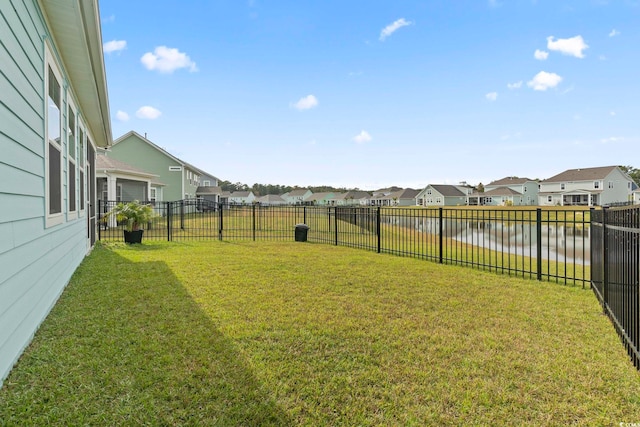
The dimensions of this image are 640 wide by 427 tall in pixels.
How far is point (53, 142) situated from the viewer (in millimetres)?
4180

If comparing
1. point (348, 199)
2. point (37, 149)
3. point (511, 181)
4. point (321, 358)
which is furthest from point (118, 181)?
point (348, 199)

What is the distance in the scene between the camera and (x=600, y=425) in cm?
194

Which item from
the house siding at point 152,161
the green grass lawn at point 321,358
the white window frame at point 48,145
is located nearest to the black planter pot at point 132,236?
the green grass lawn at point 321,358

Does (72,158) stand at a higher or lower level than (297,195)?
lower

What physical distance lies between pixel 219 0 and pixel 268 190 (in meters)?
86.8

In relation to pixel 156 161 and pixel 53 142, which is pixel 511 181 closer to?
pixel 156 161

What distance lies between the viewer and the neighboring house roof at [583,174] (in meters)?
43.8

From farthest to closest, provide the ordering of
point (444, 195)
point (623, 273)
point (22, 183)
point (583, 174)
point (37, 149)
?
point (444, 195) → point (583, 174) → point (37, 149) → point (623, 273) → point (22, 183)

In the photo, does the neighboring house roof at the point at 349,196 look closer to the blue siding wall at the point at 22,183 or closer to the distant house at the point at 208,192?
the distant house at the point at 208,192

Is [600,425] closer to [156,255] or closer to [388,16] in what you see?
[156,255]

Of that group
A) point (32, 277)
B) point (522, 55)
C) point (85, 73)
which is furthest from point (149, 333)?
point (522, 55)

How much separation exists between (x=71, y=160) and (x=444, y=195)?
6121 centimetres

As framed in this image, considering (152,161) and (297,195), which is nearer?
(152,161)

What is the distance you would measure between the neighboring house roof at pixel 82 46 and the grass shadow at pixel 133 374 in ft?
A: 11.5
